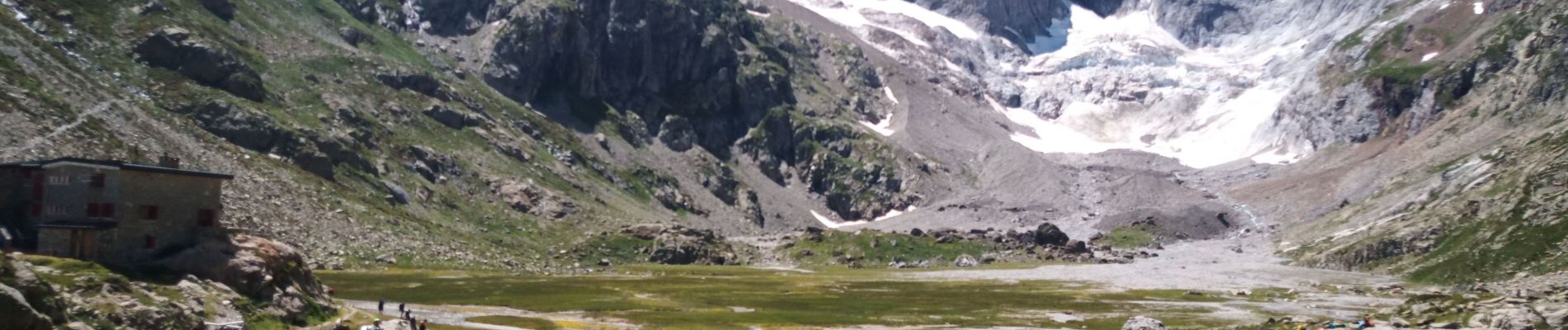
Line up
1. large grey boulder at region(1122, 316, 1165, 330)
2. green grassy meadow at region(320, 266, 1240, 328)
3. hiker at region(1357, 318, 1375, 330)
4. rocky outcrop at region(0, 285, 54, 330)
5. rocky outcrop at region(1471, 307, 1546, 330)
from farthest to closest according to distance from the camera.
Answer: green grassy meadow at region(320, 266, 1240, 328) → large grey boulder at region(1122, 316, 1165, 330) → hiker at region(1357, 318, 1375, 330) → rocky outcrop at region(1471, 307, 1546, 330) → rocky outcrop at region(0, 285, 54, 330)

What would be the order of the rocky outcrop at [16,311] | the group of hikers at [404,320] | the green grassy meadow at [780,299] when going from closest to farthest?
the rocky outcrop at [16,311] → the group of hikers at [404,320] → the green grassy meadow at [780,299]

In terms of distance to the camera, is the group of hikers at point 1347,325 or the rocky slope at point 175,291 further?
the group of hikers at point 1347,325

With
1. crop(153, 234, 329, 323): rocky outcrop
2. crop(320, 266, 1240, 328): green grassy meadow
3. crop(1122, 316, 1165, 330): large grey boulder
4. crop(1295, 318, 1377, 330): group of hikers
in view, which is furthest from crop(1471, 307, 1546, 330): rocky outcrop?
crop(153, 234, 329, 323): rocky outcrop

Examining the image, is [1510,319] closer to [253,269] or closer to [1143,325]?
[1143,325]

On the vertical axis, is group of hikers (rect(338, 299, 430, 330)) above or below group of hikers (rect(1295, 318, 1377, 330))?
below

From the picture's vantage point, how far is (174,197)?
69.0 meters

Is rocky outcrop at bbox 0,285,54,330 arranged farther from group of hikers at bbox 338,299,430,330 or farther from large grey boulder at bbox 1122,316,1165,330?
large grey boulder at bbox 1122,316,1165,330

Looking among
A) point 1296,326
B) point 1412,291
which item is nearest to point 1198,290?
point 1412,291

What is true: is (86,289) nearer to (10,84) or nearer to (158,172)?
(158,172)

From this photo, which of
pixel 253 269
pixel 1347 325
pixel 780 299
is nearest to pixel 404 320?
pixel 253 269

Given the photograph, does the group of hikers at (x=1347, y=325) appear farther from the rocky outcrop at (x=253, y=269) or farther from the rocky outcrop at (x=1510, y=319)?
the rocky outcrop at (x=253, y=269)

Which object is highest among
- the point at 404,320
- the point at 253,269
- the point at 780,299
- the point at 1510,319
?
the point at 1510,319

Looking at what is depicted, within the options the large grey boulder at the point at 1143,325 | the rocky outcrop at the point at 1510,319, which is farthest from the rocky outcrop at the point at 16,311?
the rocky outcrop at the point at 1510,319

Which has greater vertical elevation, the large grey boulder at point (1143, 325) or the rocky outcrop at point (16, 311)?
the rocky outcrop at point (16, 311)
